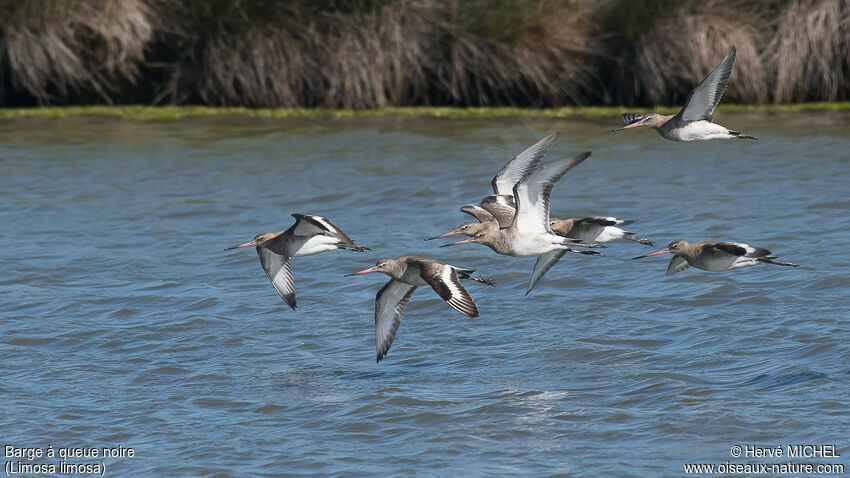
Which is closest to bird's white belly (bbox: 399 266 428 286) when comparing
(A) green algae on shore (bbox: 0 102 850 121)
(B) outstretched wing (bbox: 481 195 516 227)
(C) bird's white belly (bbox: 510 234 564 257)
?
(C) bird's white belly (bbox: 510 234 564 257)

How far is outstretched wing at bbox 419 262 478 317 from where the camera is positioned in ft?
24.3

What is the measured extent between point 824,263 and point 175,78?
10.8 m

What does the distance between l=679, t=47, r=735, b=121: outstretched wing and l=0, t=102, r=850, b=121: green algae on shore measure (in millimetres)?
8803

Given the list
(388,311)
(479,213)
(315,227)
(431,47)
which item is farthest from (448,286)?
(431,47)

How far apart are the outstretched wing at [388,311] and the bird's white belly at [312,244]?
0.51 meters

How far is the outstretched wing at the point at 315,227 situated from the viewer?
842 cm

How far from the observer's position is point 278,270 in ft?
32.0

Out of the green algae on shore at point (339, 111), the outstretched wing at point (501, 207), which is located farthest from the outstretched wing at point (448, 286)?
the green algae on shore at point (339, 111)

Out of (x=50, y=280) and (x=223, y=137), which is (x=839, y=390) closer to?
(x=50, y=280)

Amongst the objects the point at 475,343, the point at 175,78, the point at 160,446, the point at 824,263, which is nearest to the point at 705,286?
the point at 824,263

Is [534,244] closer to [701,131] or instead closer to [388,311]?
[388,311]

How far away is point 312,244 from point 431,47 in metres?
9.69

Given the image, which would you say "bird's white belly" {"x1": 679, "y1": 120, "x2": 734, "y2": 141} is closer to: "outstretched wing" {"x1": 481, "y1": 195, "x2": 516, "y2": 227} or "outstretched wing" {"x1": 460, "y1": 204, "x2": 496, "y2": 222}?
"outstretched wing" {"x1": 481, "y1": 195, "x2": 516, "y2": 227}

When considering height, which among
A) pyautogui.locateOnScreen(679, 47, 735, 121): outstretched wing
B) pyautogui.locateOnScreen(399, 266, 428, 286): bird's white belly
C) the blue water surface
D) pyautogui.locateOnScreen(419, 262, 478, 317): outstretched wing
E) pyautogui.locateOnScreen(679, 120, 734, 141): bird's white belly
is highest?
pyautogui.locateOnScreen(679, 47, 735, 121): outstretched wing
